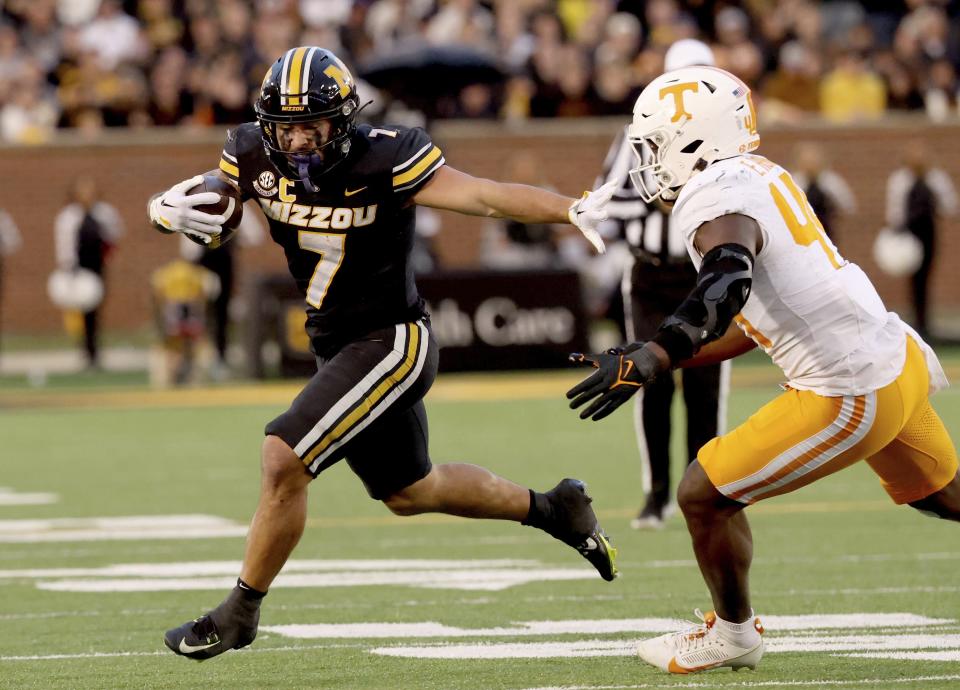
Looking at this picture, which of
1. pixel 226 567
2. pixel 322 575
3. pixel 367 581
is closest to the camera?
pixel 367 581

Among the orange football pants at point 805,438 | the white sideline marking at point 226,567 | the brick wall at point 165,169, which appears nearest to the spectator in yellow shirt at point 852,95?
the brick wall at point 165,169

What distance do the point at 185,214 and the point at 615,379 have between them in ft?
5.29

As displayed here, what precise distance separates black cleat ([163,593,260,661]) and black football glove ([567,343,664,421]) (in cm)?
118

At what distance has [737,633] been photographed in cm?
511

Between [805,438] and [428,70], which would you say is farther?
[428,70]

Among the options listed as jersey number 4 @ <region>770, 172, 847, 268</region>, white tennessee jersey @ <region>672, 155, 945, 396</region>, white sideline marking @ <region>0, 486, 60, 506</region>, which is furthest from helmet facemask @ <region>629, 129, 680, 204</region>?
white sideline marking @ <region>0, 486, 60, 506</region>

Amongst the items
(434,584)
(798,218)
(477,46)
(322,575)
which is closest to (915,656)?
(798,218)

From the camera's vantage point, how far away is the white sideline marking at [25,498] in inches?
383

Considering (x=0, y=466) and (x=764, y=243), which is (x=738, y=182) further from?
(x=0, y=466)

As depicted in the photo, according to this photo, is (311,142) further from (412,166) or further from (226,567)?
(226,567)

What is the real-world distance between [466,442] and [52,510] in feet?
10.7

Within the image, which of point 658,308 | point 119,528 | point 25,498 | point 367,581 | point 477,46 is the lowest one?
point 477,46

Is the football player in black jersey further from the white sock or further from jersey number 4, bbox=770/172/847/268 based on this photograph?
the white sock

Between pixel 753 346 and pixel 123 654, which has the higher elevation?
pixel 753 346
